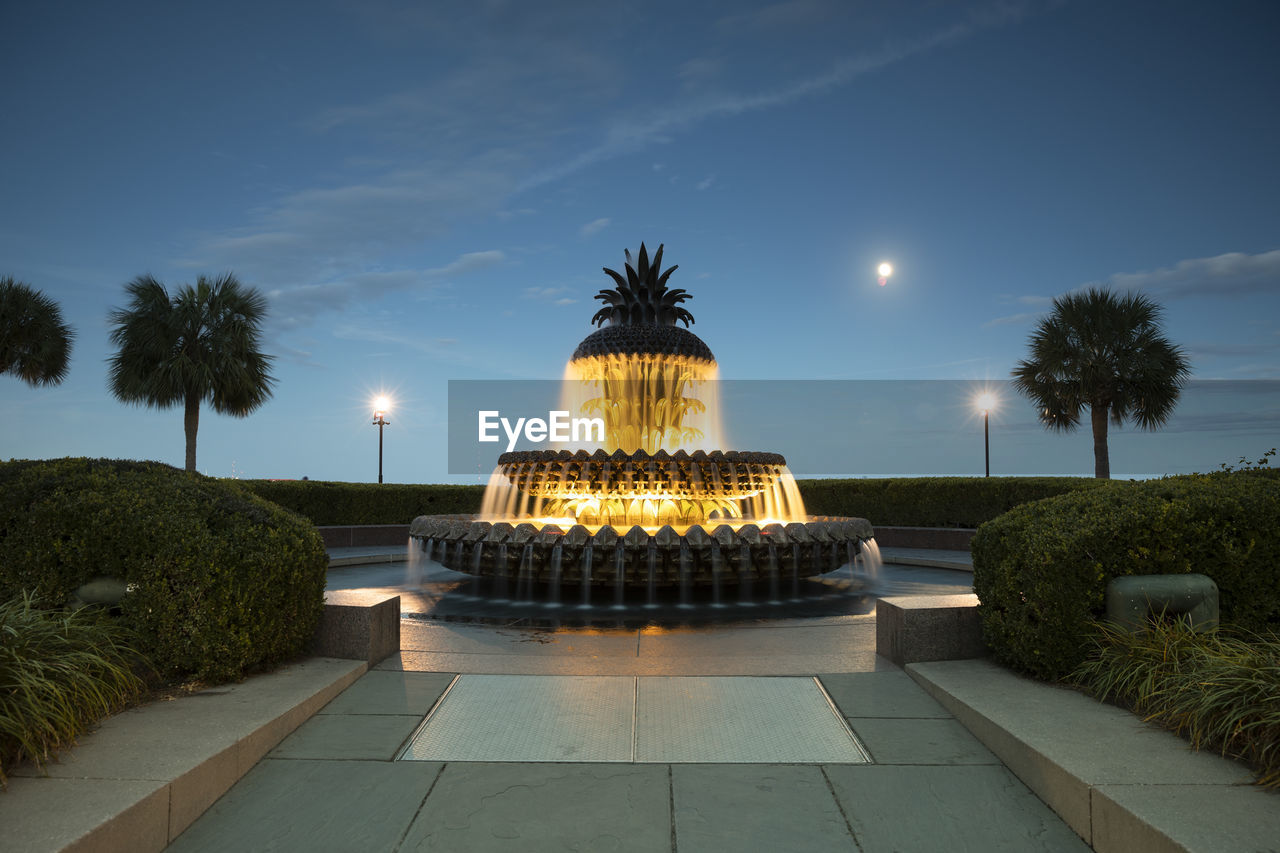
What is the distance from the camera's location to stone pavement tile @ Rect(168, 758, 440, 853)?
3203 millimetres

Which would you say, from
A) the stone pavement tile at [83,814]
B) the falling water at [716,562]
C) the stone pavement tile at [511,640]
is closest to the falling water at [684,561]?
the falling water at [716,562]

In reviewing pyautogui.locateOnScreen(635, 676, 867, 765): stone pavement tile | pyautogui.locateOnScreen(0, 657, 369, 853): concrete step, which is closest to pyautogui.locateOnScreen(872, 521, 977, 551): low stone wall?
pyautogui.locateOnScreen(635, 676, 867, 765): stone pavement tile

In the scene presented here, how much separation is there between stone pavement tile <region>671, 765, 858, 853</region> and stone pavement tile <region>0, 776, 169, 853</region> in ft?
7.58

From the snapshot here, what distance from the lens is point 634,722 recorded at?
449cm

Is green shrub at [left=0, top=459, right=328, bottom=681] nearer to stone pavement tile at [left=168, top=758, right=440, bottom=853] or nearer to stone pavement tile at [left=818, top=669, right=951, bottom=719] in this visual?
stone pavement tile at [left=168, top=758, right=440, bottom=853]

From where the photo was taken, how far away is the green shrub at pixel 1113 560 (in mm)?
4754

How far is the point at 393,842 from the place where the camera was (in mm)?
3197

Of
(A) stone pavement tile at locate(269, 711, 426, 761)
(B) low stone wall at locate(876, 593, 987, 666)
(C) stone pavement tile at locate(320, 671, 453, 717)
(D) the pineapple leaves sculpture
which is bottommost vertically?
(A) stone pavement tile at locate(269, 711, 426, 761)

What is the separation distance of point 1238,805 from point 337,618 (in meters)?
5.65

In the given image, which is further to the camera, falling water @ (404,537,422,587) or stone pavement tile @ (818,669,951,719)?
falling water @ (404,537,422,587)

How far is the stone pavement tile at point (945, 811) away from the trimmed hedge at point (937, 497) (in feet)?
52.3

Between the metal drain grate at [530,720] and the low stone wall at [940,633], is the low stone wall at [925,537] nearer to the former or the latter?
the low stone wall at [940,633]

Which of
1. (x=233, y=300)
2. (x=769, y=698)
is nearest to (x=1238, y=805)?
(x=769, y=698)

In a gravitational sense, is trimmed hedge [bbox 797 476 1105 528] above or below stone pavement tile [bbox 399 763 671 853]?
above
